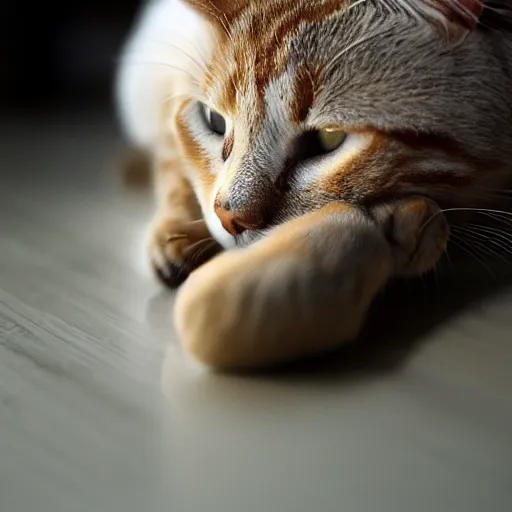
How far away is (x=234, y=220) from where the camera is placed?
928 mm

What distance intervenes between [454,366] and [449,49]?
0.34m

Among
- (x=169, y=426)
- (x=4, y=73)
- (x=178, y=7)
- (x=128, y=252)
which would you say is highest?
(x=178, y=7)

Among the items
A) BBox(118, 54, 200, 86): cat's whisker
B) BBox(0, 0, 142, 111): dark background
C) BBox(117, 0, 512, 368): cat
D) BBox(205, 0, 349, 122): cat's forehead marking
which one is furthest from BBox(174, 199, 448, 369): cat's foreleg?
BBox(0, 0, 142, 111): dark background

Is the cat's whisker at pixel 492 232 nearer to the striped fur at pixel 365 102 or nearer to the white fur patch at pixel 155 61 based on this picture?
the striped fur at pixel 365 102

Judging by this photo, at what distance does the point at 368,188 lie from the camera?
904mm

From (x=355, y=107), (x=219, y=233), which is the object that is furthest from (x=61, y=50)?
(x=355, y=107)

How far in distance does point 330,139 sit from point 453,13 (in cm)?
18

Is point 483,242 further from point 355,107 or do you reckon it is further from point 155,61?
point 155,61

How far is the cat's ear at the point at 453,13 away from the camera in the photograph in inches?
34.4

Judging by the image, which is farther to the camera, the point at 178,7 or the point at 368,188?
the point at 178,7

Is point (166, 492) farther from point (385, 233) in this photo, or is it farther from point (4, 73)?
point (4, 73)

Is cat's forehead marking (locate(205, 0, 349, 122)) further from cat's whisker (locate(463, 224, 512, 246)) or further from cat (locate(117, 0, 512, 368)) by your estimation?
cat's whisker (locate(463, 224, 512, 246))

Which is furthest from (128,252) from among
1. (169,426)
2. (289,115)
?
(169,426)

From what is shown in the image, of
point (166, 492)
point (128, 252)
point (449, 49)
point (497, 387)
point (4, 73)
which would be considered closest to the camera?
point (166, 492)
